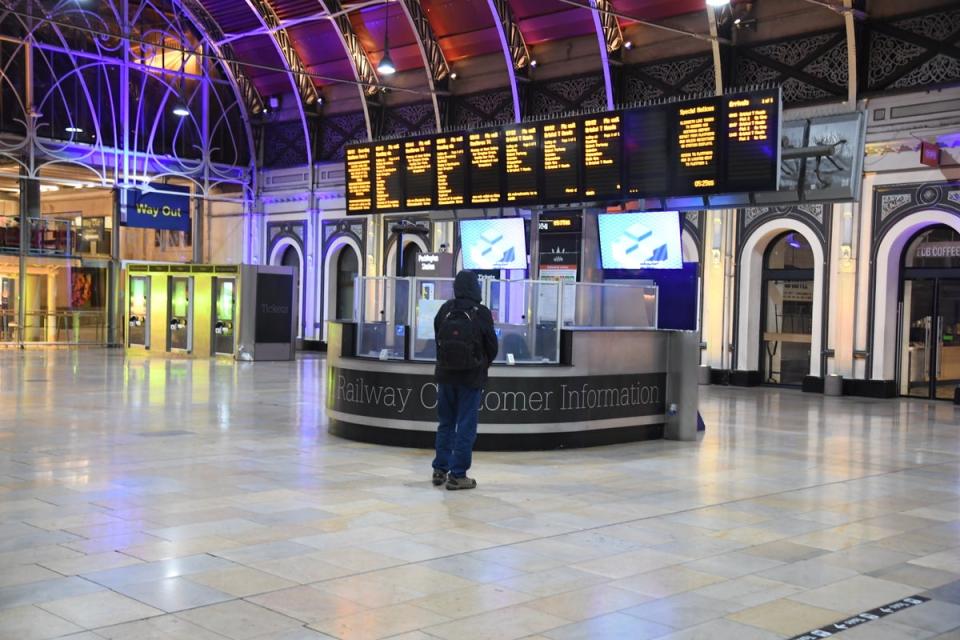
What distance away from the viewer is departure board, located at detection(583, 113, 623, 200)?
13141 millimetres

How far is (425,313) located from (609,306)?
85.2 inches

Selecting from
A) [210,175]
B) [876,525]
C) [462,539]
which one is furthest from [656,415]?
[210,175]

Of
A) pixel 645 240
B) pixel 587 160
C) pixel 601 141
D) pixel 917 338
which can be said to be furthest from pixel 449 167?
pixel 917 338

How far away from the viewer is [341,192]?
2653cm

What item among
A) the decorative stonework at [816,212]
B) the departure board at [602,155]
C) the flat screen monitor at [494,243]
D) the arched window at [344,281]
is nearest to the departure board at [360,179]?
the flat screen monitor at [494,243]

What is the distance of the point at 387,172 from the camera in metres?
16.2

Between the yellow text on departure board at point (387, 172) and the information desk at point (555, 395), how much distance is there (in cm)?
532

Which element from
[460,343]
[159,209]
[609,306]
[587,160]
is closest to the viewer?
[460,343]

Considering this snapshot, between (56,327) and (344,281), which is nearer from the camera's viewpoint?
(56,327)

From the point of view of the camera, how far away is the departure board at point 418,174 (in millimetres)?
15508

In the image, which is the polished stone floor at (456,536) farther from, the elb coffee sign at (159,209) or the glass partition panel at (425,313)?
the elb coffee sign at (159,209)

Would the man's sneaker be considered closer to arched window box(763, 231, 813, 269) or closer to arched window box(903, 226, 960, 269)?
arched window box(903, 226, 960, 269)

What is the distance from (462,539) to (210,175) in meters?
24.0

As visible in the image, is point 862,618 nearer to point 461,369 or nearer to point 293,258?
point 461,369
